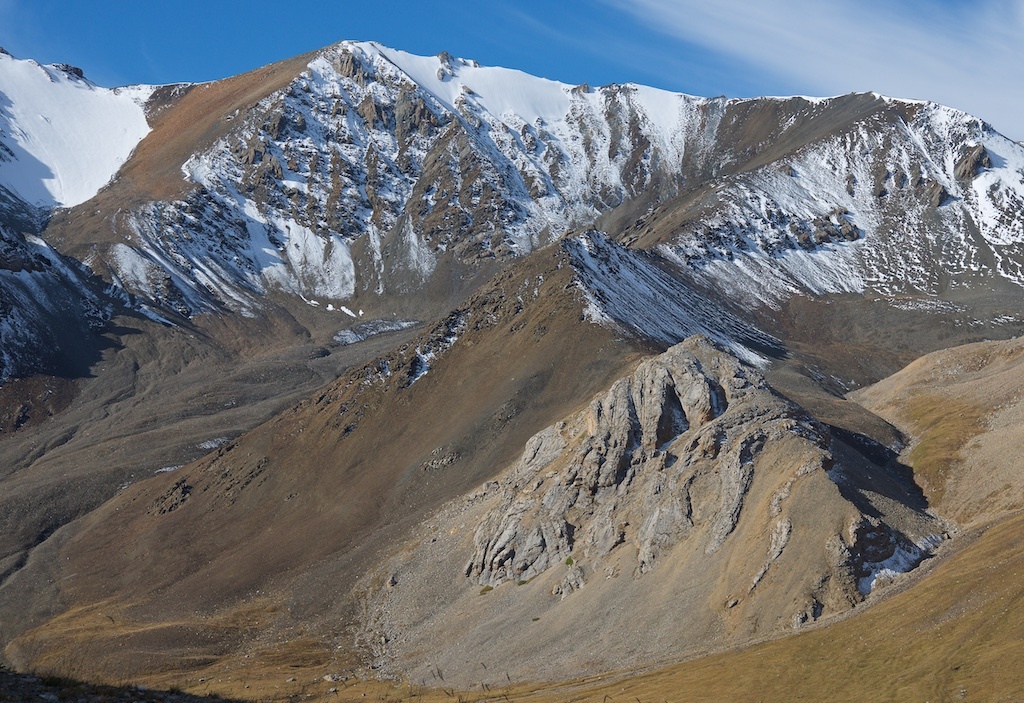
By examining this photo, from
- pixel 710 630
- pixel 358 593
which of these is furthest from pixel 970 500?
pixel 358 593

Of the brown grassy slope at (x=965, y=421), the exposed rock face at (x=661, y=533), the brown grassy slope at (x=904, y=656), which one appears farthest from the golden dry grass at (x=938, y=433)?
the brown grassy slope at (x=904, y=656)

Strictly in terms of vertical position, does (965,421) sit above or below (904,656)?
above

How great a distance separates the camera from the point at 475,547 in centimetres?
8525

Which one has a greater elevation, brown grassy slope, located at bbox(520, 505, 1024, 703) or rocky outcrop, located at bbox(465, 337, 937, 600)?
rocky outcrop, located at bbox(465, 337, 937, 600)

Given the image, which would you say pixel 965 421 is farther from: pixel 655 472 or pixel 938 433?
pixel 655 472

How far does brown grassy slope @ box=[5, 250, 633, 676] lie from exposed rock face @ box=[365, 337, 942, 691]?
11.7m

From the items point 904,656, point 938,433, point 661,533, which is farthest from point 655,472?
point 904,656

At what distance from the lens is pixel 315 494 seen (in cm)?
11450

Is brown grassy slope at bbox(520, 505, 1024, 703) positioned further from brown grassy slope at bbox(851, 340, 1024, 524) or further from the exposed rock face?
brown grassy slope at bbox(851, 340, 1024, 524)

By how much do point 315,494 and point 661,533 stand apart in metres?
55.8

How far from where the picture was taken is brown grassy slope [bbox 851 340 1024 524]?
67688 millimetres

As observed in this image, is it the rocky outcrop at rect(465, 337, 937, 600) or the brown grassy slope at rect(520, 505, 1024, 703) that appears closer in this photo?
the brown grassy slope at rect(520, 505, 1024, 703)

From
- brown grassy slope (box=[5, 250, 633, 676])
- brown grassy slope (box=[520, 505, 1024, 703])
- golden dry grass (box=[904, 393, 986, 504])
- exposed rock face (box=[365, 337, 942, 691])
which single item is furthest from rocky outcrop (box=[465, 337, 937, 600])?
brown grassy slope (box=[5, 250, 633, 676])

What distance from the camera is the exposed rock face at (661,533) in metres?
59.8
